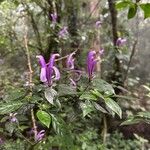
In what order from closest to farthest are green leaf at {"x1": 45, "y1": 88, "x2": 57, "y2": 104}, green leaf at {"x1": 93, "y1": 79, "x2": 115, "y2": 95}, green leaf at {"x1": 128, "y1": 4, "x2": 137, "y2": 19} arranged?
green leaf at {"x1": 128, "y1": 4, "x2": 137, "y2": 19}
green leaf at {"x1": 45, "y1": 88, "x2": 57, "y2": 104}
green leaf at {"x1": 93, "y1": 79, "x2": 115, "y2": 95}

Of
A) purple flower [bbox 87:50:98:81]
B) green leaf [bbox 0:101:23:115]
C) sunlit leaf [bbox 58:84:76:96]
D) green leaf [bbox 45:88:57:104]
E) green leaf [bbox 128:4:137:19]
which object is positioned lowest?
green leaf [bbox 0:101:23:115]

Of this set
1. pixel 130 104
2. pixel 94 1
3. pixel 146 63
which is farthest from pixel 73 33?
pixel 146 63

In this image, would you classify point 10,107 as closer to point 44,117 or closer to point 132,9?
point 44,117

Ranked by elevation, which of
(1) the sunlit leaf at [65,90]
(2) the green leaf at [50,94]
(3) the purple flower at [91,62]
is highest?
(3) the purple flower at [91,62]

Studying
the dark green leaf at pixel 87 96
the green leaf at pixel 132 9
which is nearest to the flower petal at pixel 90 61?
the dark green leaf at pixel 87 96

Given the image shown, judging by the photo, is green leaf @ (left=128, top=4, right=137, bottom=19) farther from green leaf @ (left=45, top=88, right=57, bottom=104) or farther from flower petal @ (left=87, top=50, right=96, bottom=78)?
green leaf @ (left=45, top=88, right=57, bottom=104)

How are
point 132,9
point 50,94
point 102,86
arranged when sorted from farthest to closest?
point 102,86, point 50,94, point 132,9

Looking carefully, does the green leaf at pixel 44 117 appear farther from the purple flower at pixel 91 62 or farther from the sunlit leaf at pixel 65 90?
the purple flower at pixel 91 62

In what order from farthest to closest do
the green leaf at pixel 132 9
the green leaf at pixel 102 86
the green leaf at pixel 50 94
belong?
the green leaf at pixel 102 86 → the green leaf at pixel 50 94 → the green leaf at pixel 132 9

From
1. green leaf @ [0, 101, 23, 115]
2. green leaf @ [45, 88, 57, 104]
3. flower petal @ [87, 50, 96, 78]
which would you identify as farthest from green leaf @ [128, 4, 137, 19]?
green leaf @ [0, 101, 23, 115]

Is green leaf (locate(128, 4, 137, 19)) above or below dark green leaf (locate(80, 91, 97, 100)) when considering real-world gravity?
above

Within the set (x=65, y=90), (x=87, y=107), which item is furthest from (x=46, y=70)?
(x=87, y=107)

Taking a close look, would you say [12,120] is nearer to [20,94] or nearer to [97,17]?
[20,94]

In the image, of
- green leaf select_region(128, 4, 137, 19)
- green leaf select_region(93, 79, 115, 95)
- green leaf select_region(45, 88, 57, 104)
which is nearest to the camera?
green leaf select_region(128, 4, 137, 19)
